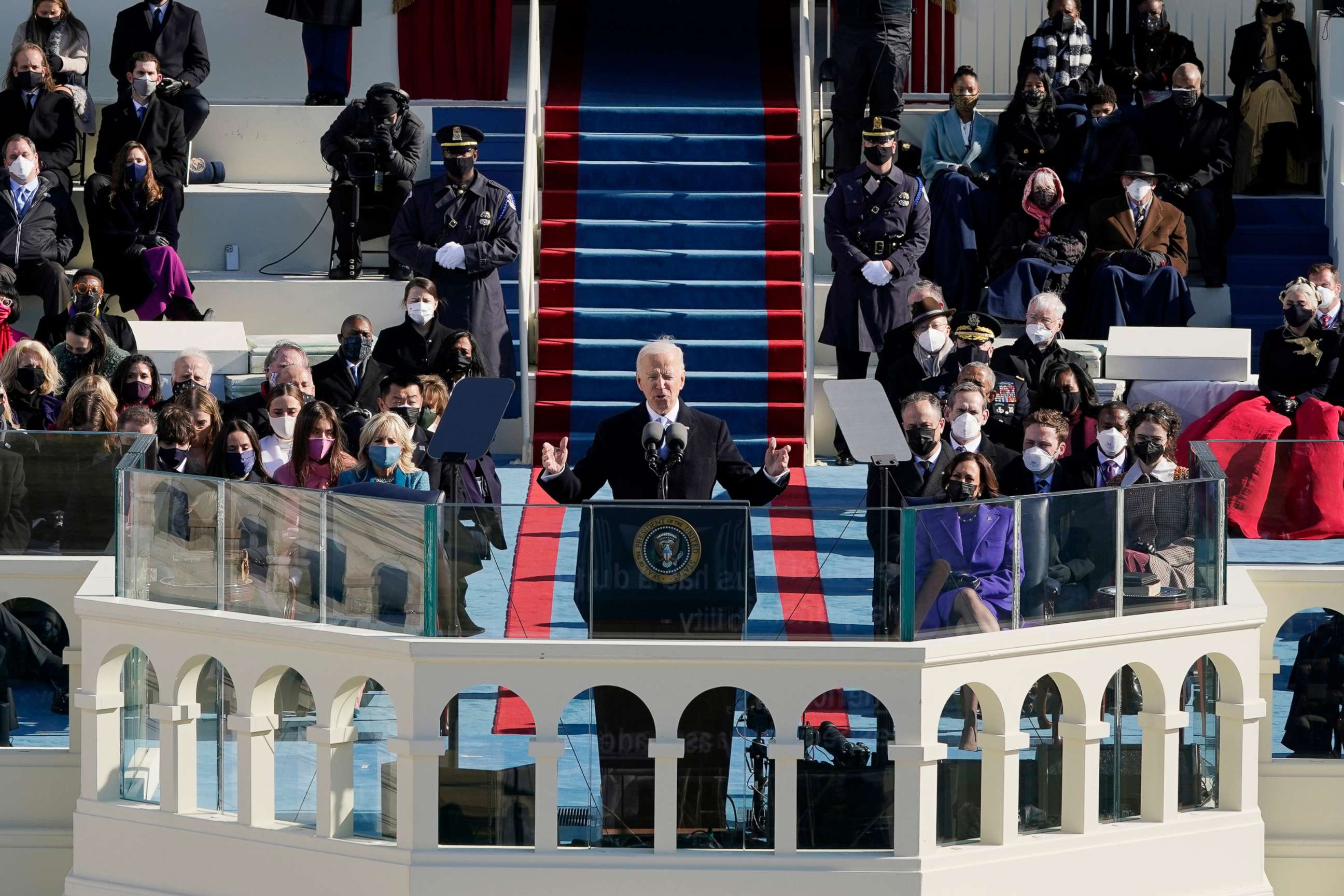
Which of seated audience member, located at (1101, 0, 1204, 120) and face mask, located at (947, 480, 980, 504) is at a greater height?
seated audience member, located at (1101, 0, 1204, 120)

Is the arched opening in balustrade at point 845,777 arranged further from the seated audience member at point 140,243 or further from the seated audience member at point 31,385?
the seated audience member at point 140,243

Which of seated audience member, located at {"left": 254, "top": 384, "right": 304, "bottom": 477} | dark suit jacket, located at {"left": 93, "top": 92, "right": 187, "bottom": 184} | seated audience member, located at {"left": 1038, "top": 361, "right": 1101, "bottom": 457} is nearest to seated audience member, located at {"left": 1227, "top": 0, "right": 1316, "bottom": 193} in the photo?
seated audience member, located at {"left": 1038, "top": 361, "right": 1101, "bottom": 457}

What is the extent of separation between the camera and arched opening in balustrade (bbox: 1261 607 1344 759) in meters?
11.9

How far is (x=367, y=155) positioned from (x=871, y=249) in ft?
12.2

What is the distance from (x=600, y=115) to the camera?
18469 mm

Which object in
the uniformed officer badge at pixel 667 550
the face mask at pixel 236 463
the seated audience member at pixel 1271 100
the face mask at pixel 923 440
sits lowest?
the uniformed officer badge at pixel 667 550

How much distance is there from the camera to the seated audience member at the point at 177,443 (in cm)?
→ 1227

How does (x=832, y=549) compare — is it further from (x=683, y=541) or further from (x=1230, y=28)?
(x=1230, y=28)

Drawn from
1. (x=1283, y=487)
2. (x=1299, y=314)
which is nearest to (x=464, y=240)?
(x=1299, y=314)

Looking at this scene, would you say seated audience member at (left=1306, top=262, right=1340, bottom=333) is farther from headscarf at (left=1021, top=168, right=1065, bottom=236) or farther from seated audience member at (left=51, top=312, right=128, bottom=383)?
seated audience member at (left=51, top=312, right=128, bottom=383)

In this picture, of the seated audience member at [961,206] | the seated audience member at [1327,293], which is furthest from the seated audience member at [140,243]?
the seated audience member at [1327,293]

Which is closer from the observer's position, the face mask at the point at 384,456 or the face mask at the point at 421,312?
the face mask at the point at 384,456

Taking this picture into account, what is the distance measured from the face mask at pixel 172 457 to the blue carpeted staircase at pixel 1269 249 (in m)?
8.03

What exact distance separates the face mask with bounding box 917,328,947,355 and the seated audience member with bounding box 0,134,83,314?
19.0 ft
